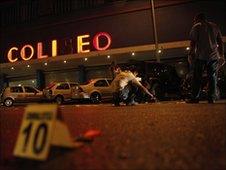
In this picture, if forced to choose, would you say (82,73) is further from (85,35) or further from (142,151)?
(142,151)

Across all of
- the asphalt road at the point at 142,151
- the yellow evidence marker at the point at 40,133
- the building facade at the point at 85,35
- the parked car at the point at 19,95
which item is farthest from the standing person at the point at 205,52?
the parked car at the point at 19,95

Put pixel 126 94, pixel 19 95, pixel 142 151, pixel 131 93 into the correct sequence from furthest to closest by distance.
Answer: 1. pixel 19 95
2. pixel 131 93
3. pixel 126 94
4. pixel 142 151

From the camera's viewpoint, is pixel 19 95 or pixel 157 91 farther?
pixel 19 95

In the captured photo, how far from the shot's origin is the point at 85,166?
273 cm

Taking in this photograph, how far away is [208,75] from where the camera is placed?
9.00m

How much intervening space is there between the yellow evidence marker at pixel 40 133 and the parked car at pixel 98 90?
64.9 feet

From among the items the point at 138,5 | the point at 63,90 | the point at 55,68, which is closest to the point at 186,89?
the point at 63,90

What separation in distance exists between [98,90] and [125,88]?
9.97 m

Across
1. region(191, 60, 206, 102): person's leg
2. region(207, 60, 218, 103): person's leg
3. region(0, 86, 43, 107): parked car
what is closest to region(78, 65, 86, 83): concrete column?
region(0, 86, 43, 107): parked car

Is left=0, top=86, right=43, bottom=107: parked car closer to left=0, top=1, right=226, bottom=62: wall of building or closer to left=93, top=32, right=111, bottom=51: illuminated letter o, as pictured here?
left=93, top=32, right=111, bottom=51: illuminated letter o

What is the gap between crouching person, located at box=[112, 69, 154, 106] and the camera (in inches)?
515

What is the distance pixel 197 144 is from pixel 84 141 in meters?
1.00

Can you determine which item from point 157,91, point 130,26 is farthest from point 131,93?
point 130,26

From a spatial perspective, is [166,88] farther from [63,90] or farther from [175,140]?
[175,140]
